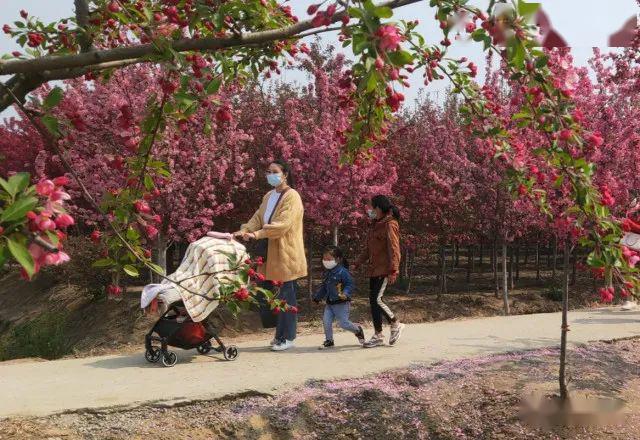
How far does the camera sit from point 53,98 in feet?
7.88

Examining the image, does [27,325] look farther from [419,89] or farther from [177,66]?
[419,89]

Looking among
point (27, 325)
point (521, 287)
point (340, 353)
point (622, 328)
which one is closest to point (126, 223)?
point (340, 353)

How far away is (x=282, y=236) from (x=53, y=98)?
4.08 meters

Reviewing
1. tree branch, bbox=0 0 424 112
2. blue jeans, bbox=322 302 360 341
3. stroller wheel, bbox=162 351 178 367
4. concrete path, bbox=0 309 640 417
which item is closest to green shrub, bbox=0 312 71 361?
concrete path, bbox=0 309 640 417

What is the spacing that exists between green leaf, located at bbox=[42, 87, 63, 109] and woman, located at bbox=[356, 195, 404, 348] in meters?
4.52

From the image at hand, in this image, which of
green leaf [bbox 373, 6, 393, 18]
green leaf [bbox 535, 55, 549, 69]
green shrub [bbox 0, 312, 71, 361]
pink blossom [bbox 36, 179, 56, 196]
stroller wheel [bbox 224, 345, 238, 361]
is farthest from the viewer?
green shrub [bbox 0, 312, 71, 361]

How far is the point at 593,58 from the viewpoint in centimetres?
1255

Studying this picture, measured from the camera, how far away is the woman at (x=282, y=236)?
633cm

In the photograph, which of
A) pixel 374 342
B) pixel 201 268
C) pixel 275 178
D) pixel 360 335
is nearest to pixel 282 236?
pixel 275 178

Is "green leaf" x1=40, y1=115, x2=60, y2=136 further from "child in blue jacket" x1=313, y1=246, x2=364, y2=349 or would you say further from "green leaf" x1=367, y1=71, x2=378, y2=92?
"child in blue jacket" x1=313, y1=246, x2=364, y2=349

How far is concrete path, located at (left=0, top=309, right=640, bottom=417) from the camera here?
15.5 ft

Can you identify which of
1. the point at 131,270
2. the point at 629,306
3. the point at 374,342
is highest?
the point at 131,270

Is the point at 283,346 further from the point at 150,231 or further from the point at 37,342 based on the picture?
the point at 37,342

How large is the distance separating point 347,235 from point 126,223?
1054 centimetres
